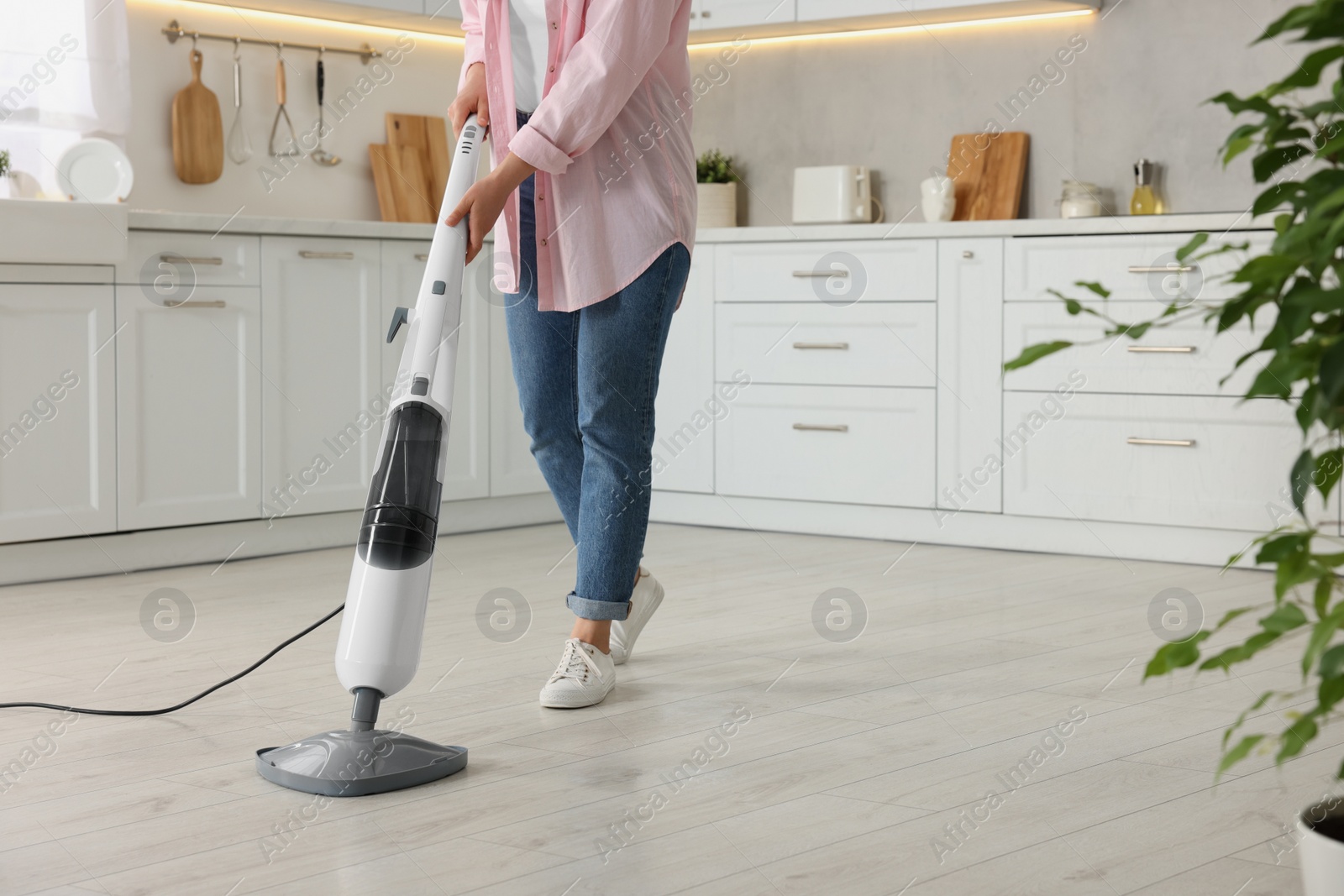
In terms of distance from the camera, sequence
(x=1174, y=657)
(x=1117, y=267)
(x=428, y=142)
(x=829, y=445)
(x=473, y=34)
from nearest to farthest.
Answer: (x=1174, y=657)
(x=473, y=34)
(x=1117, y=267)
(x=829, y=445)
(x=428, y=142)

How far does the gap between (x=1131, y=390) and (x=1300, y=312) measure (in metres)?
2.95

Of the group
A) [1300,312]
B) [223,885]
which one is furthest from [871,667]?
[1300,312]

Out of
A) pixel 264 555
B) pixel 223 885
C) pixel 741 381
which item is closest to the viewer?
pixel 223 885

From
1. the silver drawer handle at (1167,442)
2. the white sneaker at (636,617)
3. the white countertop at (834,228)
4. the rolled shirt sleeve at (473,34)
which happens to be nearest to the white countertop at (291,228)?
the white countertop at (834,228)

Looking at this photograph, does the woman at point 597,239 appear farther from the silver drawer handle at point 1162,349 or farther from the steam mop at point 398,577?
the silver drawer handle at point 1162,349

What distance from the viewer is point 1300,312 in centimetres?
67

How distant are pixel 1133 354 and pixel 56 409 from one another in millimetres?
2479

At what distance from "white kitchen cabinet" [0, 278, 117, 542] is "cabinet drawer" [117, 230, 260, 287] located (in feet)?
0.28

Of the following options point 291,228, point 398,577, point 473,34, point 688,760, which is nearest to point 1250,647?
point 398,577

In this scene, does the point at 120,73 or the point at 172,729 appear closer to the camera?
the point at 172,729

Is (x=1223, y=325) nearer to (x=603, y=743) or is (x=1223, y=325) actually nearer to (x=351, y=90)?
(x=603, y=743)

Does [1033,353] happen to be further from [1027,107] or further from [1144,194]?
[1027,107]

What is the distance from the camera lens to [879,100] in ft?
14.6

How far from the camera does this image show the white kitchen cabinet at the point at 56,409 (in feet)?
10.2
